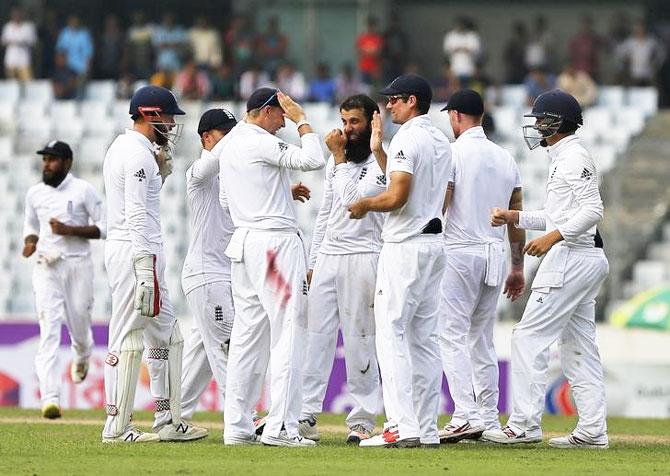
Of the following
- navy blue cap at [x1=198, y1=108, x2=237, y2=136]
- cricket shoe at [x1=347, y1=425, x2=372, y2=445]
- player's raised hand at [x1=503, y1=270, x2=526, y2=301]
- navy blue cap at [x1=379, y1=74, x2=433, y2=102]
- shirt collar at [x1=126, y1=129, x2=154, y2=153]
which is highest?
navy blue cap at [x1=379, y1=74, x2=433, y2=102]

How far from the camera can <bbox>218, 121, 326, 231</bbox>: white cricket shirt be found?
426 inches

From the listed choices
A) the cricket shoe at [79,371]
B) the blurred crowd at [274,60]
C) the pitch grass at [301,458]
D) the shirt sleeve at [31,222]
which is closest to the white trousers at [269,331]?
the pitch grass at [301,458]

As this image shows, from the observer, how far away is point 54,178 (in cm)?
1458

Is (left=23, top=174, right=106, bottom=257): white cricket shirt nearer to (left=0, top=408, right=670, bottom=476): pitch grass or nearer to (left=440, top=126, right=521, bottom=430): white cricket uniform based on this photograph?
(left=0, top=408, right=670, bottom=476): pitch grass

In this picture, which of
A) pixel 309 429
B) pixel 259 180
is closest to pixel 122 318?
pixel 259 180

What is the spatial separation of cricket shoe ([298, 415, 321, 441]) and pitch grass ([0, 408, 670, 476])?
0.16 m

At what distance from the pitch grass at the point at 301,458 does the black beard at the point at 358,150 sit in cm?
200

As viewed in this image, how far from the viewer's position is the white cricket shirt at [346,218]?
1143 cm

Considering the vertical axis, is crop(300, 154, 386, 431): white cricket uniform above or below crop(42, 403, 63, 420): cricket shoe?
above

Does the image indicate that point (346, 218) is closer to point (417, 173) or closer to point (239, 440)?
point (417, 173)

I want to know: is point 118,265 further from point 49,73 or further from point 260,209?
point 49,73

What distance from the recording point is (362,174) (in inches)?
451

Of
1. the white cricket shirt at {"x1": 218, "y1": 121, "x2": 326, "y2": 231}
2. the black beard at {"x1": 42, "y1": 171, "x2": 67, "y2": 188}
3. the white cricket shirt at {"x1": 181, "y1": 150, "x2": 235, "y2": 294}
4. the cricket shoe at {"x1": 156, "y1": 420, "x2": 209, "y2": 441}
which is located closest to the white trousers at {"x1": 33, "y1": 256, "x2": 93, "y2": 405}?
the black beard at {"x1": 42, "y1": 171, "x2": 67, "y2": 188}

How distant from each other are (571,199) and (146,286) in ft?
9.65
